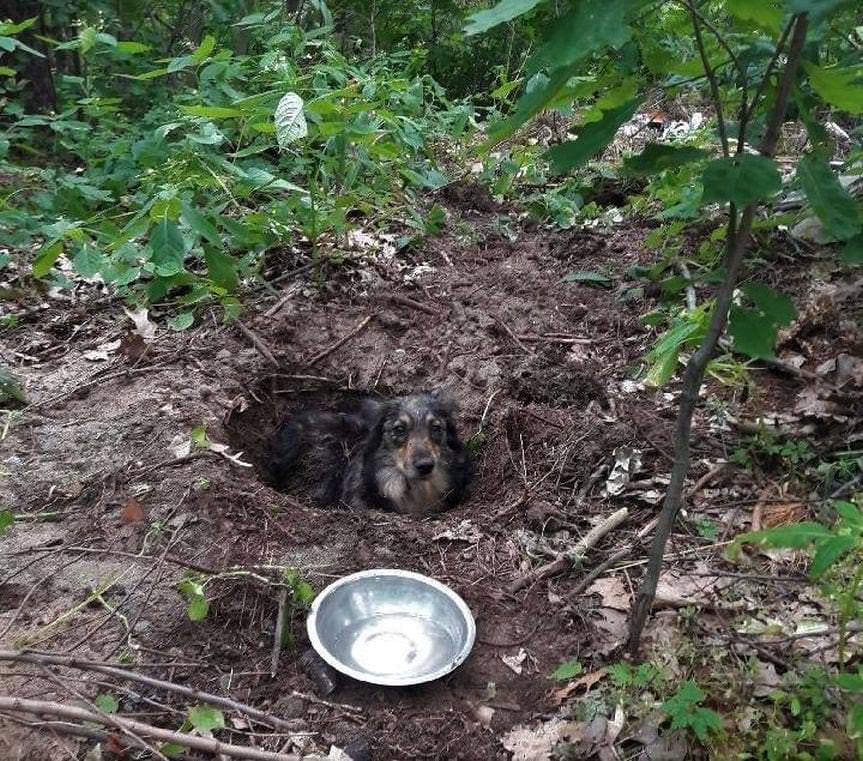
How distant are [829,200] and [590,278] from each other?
371 centimetres

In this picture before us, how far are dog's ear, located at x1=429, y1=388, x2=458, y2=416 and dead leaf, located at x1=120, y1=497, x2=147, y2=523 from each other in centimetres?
193

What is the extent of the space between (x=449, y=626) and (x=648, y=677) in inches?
34.9

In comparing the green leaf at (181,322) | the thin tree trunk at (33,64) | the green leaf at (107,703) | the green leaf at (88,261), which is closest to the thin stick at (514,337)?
the green leaf at (181,322)

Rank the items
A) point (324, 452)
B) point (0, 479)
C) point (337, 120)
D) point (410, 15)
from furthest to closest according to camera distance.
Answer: point (410, 15)
point (324, 452)
point (337, 120)
point (0, 479)

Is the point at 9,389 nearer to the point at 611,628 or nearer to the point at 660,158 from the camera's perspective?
the point at 611,628

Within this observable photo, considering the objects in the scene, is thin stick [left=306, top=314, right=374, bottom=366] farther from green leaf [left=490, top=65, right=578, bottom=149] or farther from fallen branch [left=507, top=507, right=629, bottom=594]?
green leaf [left=490, top=65, right=578, bottom=149]

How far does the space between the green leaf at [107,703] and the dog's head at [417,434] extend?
2.37 meters

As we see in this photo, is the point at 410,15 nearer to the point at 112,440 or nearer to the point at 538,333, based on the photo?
the point at 538,333

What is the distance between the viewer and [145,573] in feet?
11.0

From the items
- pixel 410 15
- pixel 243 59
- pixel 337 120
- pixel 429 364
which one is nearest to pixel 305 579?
pixel 429 364

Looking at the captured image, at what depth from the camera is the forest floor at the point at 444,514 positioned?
286 centimetres

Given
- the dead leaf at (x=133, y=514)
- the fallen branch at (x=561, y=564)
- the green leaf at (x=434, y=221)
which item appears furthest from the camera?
the green leaf at (x=434, y=221)

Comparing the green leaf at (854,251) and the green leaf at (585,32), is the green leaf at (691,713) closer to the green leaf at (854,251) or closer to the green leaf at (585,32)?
the green leaf at (854,251)

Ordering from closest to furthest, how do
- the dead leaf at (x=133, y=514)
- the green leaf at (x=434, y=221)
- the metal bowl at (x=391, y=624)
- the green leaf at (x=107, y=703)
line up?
the green leaf at (x=107, y=703)
the metal bowl at (x=391, y=624)
the dead leaf at (x=133, y=514)
the green leaf at (x=434, y=221)
